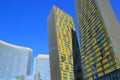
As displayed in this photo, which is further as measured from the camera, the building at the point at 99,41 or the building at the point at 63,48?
the building at the point at 63,48

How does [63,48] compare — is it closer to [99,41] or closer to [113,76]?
[99,41]

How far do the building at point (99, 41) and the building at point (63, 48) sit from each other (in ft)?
55.8

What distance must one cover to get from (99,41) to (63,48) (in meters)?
37.9

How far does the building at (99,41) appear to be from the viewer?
2751 inches

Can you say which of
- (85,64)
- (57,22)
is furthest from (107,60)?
(57,22)

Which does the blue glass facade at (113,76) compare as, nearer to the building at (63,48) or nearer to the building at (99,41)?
the building at (99,41)

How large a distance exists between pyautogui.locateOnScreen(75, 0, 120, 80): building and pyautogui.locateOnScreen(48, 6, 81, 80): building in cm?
1701

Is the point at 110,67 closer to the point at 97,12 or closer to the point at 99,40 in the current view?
the point at 99,40

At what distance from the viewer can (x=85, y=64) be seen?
90.7 metres

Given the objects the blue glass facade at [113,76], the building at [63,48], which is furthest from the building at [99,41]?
the building at [63,48]

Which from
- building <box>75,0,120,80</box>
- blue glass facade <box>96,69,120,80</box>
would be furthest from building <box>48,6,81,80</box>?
blue glass facade <box>96,69,120,80</box>

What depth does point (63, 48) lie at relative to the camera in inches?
4466

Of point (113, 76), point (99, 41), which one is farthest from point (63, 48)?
point (113, 76)

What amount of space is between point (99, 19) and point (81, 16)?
88.3 feet
